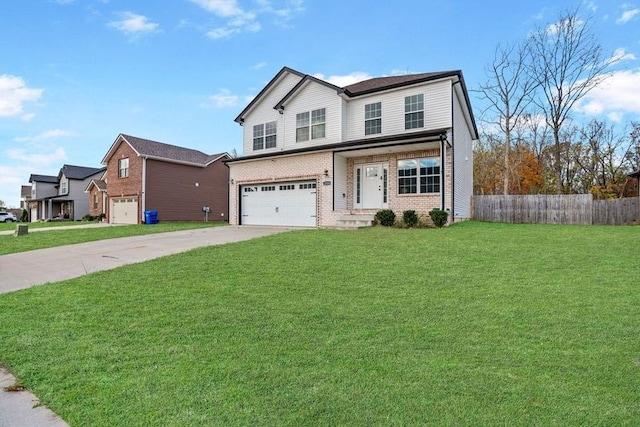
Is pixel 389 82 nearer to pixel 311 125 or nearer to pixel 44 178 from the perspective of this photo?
Result: pixel 311 125

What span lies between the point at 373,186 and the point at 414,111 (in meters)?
3.71

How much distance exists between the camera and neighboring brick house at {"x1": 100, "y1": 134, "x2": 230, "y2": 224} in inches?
979

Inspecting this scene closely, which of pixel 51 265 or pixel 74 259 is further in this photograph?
pixel 74 259

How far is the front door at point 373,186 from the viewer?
50.2 ft

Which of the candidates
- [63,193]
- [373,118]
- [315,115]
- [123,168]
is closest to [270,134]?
[315,115]

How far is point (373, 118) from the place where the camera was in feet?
53.6

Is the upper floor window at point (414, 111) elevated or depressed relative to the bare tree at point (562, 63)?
depressed

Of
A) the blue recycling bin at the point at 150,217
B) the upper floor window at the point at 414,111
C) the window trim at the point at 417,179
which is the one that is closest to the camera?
the window trim at the point at 417,179

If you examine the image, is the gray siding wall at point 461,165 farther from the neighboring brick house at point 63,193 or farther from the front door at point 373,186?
the neighboring brick house at point 63,193

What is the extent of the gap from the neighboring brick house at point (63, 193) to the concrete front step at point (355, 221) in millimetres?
A: 35811

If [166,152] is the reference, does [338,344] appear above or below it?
below

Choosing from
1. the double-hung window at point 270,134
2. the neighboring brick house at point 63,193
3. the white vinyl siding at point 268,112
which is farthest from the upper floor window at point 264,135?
the neighboring brick house at point 63,193

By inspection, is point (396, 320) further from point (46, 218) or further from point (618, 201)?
point (46, 218)

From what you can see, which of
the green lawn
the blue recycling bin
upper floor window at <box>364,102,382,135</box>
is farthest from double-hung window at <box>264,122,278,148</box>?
the green lawn
